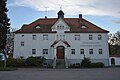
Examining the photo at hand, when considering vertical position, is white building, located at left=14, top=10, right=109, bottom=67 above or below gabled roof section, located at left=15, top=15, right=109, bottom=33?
below

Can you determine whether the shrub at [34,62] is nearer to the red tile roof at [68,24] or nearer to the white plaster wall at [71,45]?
the white plaster wall at [71,45]

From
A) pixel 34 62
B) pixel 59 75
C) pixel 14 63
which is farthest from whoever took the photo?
pixel 14 63

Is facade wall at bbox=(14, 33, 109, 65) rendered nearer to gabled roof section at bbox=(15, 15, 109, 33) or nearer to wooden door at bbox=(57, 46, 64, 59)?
gabled roof section at bbox=(15, 15, 109, 33)

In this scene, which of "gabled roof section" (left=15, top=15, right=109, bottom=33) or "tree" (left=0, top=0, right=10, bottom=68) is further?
"gabled roof section" (left=15, top=15, right=109, bottom=33)

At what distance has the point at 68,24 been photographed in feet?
186

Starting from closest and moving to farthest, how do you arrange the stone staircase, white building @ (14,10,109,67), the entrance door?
the stone staircase
the entrance door
white building @ (14,10,109,67)

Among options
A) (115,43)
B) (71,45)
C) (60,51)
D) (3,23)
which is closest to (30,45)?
(60,51)

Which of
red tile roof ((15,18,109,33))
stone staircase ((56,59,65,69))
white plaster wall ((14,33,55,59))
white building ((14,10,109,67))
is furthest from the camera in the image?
red tile roof ((15,18,109,33))

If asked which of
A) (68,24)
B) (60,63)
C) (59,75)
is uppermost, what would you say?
(68,24)

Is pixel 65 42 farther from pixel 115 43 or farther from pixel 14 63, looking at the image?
pixel 115 43

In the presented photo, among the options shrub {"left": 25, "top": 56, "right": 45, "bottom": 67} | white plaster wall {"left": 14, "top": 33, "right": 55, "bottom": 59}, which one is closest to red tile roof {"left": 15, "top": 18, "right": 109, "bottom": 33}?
white plaster wall {"left": 14, "top": 33, "right": 55, "bottom": 59}

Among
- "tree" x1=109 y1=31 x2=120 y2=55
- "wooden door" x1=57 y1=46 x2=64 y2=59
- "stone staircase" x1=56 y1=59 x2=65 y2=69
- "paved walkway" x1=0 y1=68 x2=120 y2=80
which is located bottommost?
"paved walkway" x1=0 y1=68 x2=120 y2=80

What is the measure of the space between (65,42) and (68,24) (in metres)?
5.33

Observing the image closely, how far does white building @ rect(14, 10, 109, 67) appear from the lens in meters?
54.2
